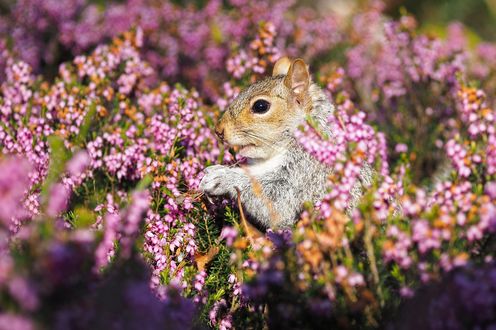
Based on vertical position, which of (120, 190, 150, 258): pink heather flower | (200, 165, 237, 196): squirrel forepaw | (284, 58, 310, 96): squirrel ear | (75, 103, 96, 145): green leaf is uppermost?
(284, 58, 310, 96): squirrel ear

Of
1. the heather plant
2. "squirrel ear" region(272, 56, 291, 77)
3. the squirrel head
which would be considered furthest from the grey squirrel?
"squirrel ear" region(272, 56, 291, 77)

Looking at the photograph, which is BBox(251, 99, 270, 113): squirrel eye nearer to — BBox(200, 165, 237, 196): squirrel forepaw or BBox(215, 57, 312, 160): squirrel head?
BBox(215, 57, 312, 160): squirrel head

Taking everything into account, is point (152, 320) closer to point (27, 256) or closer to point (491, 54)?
point (27, 256)

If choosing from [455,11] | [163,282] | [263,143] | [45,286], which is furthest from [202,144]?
[455,11]

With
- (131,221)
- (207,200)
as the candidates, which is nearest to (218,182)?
(207,200)

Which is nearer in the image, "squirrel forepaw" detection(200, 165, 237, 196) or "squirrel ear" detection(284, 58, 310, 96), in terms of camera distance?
"squirrel forepaw" detection(200, 165, 237, 196)

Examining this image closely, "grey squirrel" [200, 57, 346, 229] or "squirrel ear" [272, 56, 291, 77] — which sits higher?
"squirrel ear" [272, 56, 291, 77]

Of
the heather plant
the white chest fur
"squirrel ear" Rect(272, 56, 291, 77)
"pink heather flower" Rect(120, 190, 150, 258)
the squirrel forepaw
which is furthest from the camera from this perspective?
"squirrel ear" Rect(272, 56, 291, 77)

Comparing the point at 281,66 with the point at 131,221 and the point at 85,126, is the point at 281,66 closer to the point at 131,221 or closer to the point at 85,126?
the point at 85,126
